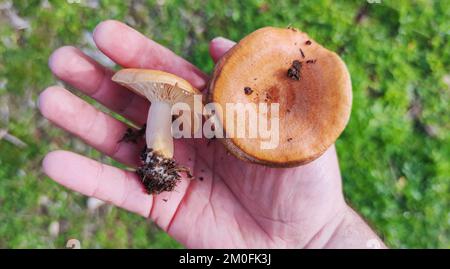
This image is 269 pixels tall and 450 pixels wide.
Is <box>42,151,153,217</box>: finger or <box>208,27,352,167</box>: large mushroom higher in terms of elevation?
<box>208,27,352,167</box>: large mushroom

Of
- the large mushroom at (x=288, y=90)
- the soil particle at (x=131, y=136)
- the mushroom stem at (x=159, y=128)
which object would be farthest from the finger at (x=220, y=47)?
the soil particle at (x=131, y=136)

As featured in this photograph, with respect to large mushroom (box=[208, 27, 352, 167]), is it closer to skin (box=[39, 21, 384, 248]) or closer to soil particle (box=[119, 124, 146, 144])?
skin (box=[39, 21, 384, 248])

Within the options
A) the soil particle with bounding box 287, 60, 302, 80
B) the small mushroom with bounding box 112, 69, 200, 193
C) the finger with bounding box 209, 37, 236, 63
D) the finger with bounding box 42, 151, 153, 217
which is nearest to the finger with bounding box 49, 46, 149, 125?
the small mushroom with bounding box 112, 69, 200, 193

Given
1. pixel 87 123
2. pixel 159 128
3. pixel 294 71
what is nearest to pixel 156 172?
pixel 159 128

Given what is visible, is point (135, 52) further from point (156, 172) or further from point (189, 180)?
point (189, 180)

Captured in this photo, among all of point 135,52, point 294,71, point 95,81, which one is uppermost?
point 294,71

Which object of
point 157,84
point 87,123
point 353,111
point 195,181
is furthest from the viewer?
point 353,111
